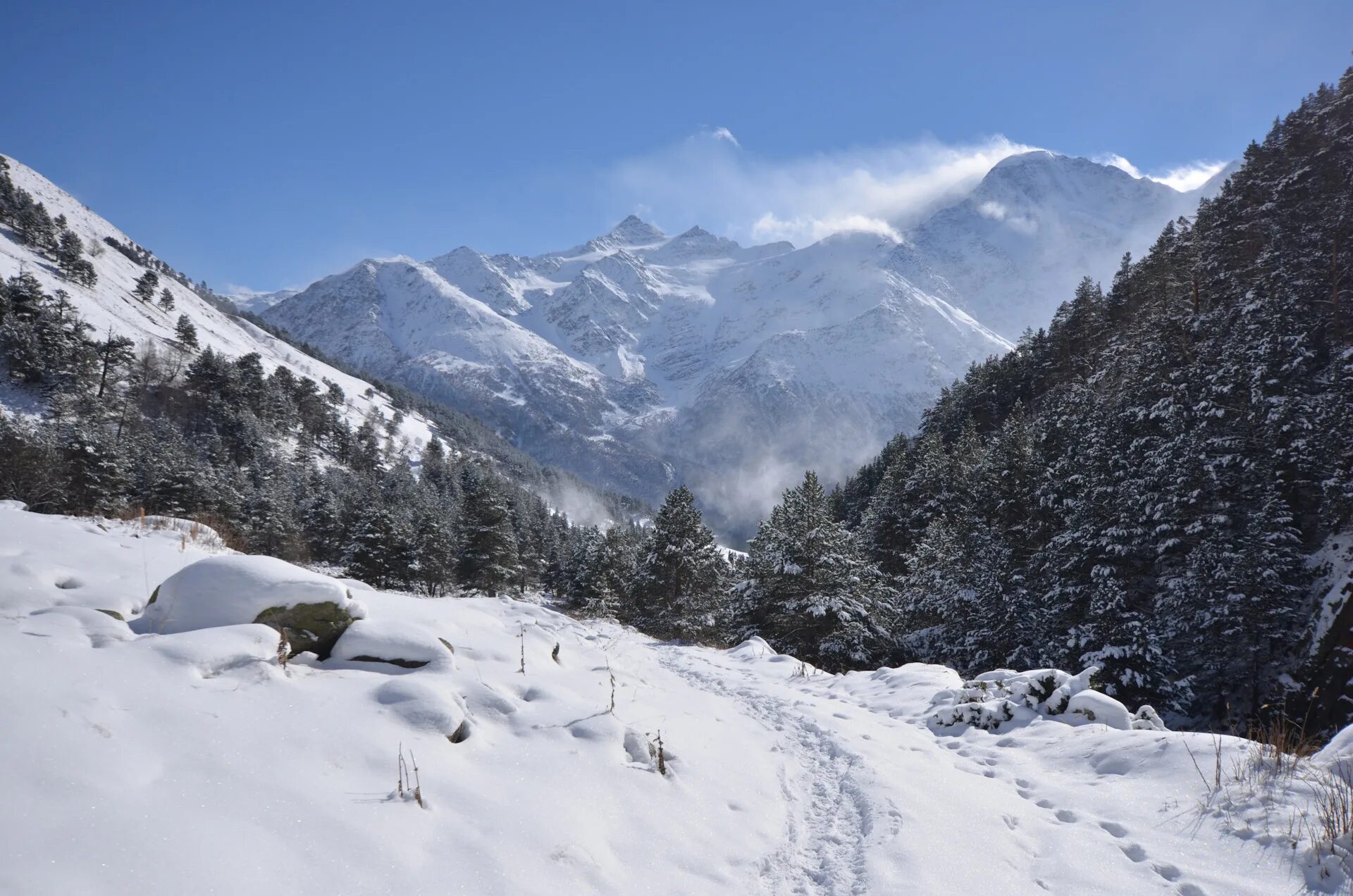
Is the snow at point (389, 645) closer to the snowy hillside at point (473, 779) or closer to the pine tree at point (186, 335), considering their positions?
the snowy hillside at point (473, 779)

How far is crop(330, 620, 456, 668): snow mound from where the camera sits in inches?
239

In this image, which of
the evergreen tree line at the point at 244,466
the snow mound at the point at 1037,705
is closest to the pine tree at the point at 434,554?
the evergreen tree line at the point at 244,466

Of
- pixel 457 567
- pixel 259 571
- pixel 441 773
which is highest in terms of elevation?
pixel 259 571

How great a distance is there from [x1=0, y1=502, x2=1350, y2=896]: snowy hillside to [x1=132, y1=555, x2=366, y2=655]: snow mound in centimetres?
3

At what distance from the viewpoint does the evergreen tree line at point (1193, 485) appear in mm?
19594

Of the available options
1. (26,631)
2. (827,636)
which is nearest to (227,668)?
(26,631)

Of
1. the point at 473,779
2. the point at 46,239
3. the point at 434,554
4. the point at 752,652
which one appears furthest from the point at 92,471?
the point at 46,239

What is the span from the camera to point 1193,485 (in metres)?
22.2

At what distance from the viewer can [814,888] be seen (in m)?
4.59

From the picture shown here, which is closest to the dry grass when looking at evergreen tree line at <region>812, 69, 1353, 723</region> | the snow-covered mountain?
evergreen tree line at <region>812, 69, 1353, 723</region>

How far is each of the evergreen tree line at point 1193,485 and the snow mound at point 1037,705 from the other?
27.8ft

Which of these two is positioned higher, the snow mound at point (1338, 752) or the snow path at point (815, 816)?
the snow mound at point (1338, 752)

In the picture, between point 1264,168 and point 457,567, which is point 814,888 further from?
point 1264,168

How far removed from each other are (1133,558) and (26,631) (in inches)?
1223
